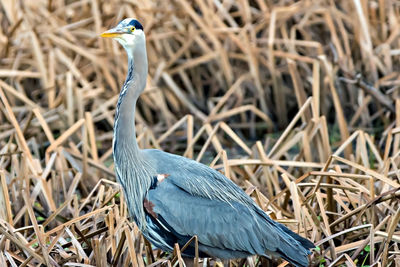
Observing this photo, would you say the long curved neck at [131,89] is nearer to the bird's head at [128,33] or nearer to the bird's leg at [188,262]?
the bird's head at [128,33]

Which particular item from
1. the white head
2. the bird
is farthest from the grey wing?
the white head

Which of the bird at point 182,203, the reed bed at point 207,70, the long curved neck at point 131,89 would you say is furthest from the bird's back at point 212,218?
the reed bed at point 207,70

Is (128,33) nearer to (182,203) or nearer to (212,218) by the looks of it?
(182,203)

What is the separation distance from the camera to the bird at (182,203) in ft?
10.9

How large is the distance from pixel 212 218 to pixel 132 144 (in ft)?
1.69

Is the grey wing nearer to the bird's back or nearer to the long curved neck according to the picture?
the bird's back

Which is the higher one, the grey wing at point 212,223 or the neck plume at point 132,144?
the neck plume at point 132,144

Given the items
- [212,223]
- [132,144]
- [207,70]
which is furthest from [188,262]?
[207,70]

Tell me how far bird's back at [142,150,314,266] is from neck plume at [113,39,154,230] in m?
0.06

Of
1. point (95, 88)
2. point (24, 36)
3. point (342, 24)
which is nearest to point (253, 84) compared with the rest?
point (342, 24)

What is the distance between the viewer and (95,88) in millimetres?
6168

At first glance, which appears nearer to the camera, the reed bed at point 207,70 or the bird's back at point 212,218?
the bird's back at point 212,218

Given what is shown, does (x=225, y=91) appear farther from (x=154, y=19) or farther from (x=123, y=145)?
(x=123, y=145)

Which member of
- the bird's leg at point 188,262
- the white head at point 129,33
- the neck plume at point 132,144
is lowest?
the bird's leg at point 188,262
